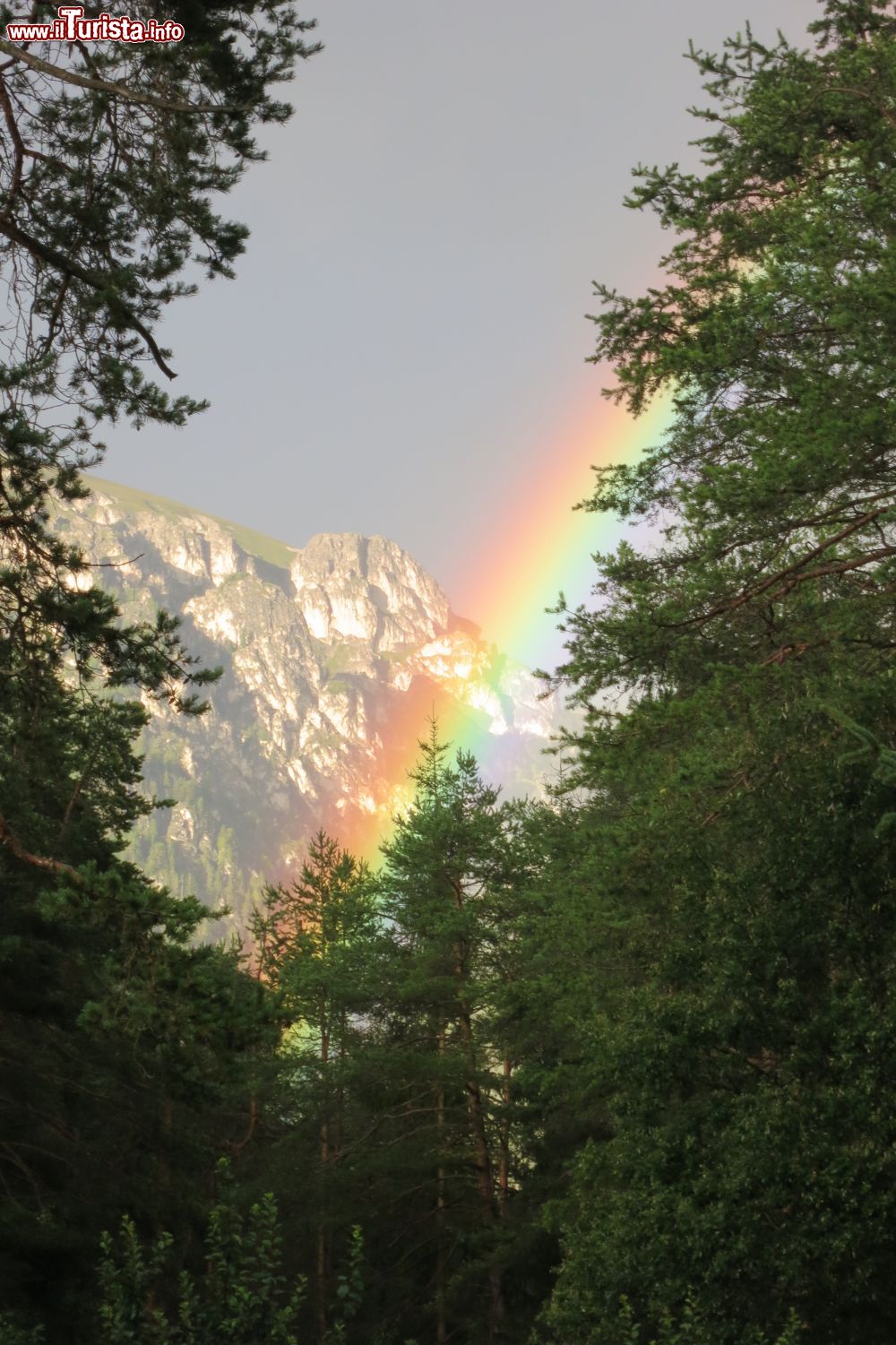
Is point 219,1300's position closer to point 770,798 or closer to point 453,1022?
point 770,798

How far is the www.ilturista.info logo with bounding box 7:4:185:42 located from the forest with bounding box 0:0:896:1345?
0.14 metres

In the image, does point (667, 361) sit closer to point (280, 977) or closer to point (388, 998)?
point (388, 998)

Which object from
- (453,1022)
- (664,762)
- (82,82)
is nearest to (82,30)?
(82,82)

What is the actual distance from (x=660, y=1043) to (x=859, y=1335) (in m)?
2.66

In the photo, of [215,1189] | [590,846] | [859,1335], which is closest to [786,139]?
[590,846]

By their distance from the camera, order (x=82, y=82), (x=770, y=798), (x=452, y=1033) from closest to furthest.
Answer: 1. (x=82, y=82)
2. (x=770, y=798)
3. (x=452, y=1033)

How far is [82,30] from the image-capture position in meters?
7.30

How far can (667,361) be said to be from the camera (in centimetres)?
1055

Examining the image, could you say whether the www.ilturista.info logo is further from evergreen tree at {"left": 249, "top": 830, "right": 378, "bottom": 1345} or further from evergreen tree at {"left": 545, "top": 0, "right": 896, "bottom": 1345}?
evergreen tree at {"left": 249, "top": 830, "right": 378, "bottom": 1345}

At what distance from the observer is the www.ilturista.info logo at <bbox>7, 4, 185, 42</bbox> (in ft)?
23.8

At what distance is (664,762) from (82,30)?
23.6ft

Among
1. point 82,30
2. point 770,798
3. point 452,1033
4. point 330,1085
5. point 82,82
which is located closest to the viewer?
point 82,82

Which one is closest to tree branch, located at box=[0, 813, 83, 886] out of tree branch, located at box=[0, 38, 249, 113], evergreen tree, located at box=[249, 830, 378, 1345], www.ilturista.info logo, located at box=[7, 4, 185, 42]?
tree branch, located at box=[0, 38, 249, 113]

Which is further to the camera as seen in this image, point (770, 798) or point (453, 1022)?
point (453, 1022)
